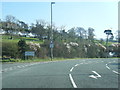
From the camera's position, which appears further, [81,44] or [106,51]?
[106,51]

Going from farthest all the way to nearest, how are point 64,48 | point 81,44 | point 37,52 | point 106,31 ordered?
point 106,31 < point 81,44 < point 64,48 < point 37,52

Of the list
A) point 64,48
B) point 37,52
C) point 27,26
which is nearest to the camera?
point 37,52

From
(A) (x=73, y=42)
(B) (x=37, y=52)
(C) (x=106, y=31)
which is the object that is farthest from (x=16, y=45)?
(C) (x=106, y=31)

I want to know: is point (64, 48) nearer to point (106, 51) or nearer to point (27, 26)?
point (106, 51)

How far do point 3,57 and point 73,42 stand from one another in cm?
2496

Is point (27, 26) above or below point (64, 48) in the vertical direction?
above

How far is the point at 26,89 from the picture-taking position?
8773mm

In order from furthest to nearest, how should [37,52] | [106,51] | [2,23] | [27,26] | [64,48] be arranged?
[27,26] → [2,23] → [106,51] → [64,48] → [37,52]

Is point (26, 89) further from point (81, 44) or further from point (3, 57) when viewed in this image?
point (81, 44)

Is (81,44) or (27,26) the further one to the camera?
(27,26)

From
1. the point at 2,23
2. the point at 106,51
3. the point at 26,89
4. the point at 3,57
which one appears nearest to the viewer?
the point at 26,89

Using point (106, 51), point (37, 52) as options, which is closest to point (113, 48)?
point (106, 51)

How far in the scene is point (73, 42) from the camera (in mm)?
54219

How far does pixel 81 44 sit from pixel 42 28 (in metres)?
22.7
